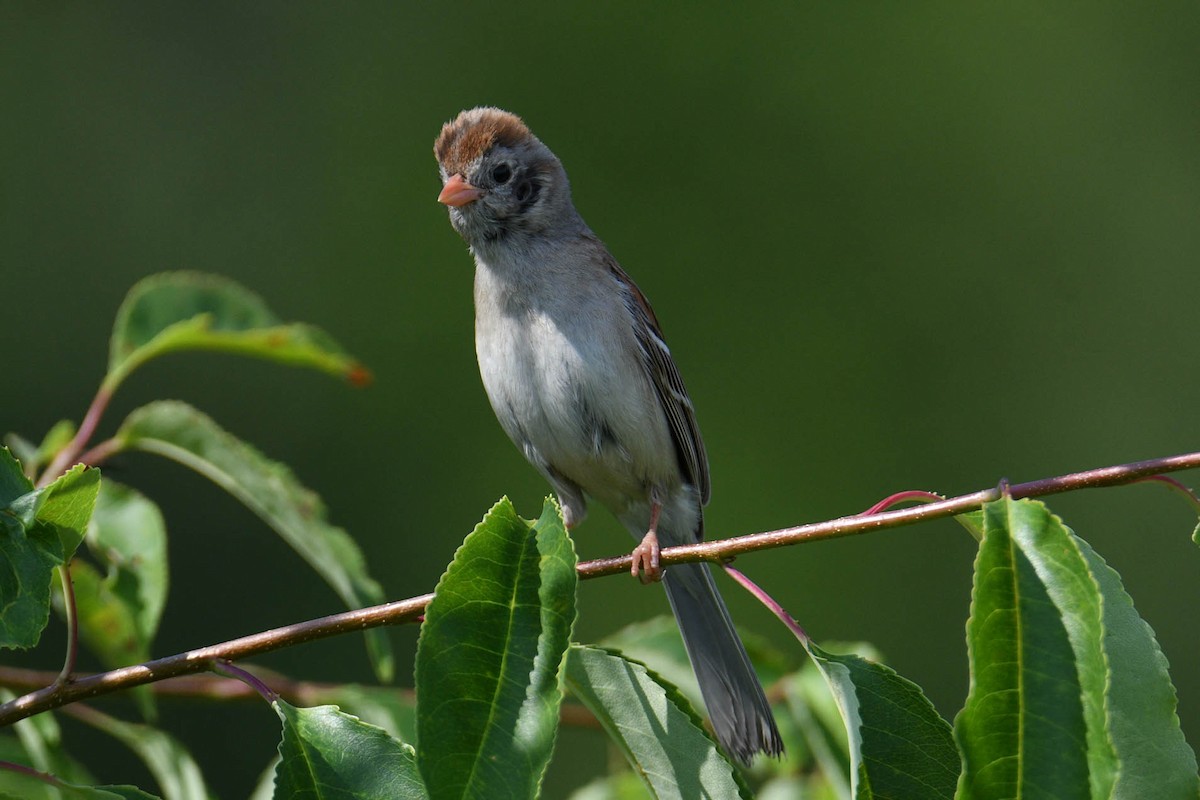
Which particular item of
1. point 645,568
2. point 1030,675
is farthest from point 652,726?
point 1030,675

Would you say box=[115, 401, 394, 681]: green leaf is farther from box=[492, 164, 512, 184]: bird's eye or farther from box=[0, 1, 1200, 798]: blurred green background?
box=[0, 1, 1200, 798]: blurred green background

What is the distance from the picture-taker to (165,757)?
240cm

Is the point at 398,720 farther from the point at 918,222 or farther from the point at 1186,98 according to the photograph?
the point at 1186,98

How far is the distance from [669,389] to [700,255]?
5834mm

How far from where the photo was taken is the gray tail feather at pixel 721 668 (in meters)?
2.85

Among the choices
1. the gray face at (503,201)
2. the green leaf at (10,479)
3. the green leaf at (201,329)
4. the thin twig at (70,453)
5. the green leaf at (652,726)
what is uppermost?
the gray face at (503,201)

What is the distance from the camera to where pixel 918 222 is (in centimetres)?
990

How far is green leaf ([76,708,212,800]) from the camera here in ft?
7.74

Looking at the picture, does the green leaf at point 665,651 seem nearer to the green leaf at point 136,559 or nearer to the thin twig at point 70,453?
the green leaf at point 136,559

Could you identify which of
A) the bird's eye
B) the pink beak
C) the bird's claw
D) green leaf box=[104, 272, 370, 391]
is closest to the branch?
the bird's claw

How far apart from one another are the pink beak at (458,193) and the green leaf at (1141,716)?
215cm

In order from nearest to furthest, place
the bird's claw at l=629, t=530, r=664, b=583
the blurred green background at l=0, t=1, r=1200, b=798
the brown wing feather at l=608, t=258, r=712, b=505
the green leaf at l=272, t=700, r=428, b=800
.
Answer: the green leaf at l=272, t=700, r=428, b=800 < the bird's claw at l=629, t=530, r=664, b=583 < the brown wing feather at l=608, t=258, r=712, b=505 < the blurred green background at l=0, t=1, r=1200, b=798

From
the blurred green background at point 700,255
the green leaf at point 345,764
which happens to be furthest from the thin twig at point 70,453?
the blurred green background at point 700,255

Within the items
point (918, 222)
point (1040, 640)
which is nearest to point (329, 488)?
point (918, 222)
